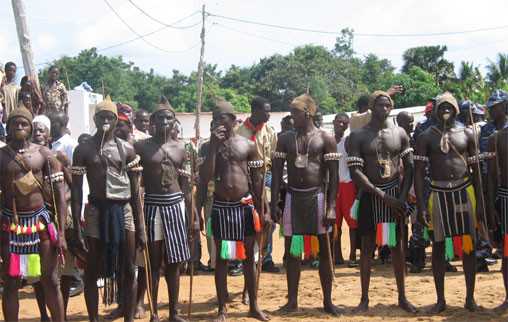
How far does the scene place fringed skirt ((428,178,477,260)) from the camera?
24.7 ft

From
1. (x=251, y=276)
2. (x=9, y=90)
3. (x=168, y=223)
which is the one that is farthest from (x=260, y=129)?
(x=9, y=90)

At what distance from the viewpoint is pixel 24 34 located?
517 inches

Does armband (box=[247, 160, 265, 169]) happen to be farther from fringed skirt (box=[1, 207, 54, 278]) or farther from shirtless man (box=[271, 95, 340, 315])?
fringed skirt (box=[1, 207, 54, 278])

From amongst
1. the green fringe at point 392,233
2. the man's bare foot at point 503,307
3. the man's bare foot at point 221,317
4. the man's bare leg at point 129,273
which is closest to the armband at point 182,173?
Result: the man's bare leg at point 129,273

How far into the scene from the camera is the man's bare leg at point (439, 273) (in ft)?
25.0

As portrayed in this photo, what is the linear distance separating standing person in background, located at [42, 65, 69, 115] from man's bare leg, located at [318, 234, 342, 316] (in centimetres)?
754

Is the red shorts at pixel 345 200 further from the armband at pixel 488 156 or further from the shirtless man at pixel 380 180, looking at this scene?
the armband at pixel 488 156

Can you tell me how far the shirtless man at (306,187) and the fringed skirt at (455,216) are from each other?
110 centimetres

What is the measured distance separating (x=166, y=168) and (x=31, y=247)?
59.4 inches

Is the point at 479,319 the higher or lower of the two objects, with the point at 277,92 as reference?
lower

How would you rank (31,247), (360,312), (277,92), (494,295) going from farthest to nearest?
(277,92), (494,295), (360,312), (31,247)

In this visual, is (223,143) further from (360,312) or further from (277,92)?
(277,92)

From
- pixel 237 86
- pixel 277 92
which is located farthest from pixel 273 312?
pixel 237 86

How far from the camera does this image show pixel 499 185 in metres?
7.54
